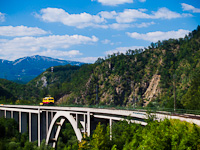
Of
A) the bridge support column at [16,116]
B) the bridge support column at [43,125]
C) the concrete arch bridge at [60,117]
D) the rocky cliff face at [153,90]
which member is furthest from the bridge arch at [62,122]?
the rocky cliff face at [153,90]

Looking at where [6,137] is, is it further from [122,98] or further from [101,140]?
[122,98]

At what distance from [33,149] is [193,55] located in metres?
105

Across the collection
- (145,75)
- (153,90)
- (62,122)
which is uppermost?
(145,75)

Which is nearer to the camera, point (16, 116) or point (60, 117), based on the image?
point (60, 117)

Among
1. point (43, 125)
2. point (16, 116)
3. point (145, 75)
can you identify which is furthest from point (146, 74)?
point (43, 125)

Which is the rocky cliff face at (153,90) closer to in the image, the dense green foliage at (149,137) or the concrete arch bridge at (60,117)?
the concrete arch bridge at (60,117)

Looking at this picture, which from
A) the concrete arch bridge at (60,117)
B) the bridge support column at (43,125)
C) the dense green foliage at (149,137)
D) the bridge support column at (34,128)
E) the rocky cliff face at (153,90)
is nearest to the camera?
the dense green foliage at (149,137)

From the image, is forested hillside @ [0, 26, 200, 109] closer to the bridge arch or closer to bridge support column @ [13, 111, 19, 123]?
bridge support column @ [13, 111, 19, 123]

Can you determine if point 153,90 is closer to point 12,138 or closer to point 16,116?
point 16,116

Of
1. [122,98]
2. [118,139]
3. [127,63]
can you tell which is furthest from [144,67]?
[118,139]

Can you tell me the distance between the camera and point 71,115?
59031 mm

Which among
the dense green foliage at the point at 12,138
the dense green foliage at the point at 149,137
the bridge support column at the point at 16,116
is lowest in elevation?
the dense green foliage at the point at 12,138

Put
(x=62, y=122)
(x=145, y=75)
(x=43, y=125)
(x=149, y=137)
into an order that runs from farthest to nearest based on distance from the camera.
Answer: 1. (x=145, y=75)
2. (x=43, y=125)
3. (x=62, y=122)
4. (x=149, y=137)

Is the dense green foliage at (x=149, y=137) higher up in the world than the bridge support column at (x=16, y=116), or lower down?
higher up
